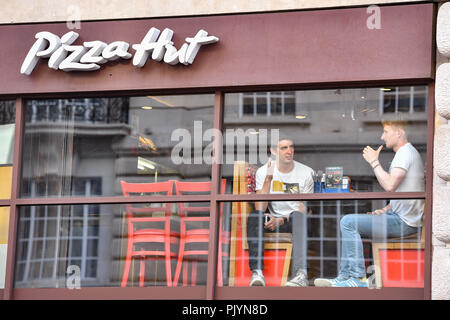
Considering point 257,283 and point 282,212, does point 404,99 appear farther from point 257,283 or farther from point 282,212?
point 257,283

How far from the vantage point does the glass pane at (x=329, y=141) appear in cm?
933

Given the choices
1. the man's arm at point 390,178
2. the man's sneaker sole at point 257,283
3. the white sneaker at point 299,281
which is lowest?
the man's sneaker sole at point 257,283

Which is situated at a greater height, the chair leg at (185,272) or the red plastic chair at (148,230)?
the red plastic chair at (148,230)

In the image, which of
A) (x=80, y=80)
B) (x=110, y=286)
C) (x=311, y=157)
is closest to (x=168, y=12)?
(x=80, y=80)

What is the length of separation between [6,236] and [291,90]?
3164 millimetres

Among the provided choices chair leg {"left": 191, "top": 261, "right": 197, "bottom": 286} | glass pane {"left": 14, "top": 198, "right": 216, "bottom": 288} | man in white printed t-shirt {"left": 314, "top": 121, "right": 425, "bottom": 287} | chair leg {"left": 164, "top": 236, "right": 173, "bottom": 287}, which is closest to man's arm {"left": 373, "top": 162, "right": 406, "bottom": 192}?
man in white printed t-shirt {"left": 314, "top": 121, "right": 425, "bottom": 287}

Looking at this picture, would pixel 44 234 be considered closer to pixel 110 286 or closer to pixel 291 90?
pixel 110 286

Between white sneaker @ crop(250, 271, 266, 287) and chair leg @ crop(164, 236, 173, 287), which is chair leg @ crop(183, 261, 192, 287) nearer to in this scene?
chair leg @ crop(164, 236, 173, 287)

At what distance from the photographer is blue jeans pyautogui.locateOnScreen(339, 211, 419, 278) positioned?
362 inches

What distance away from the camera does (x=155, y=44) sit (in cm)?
958

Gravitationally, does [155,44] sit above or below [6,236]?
above

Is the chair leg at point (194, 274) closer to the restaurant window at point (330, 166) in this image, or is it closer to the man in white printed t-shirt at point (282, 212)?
the restaurant window at point (330, 166)

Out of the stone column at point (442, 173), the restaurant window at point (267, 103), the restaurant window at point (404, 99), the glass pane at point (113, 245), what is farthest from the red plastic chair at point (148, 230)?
the stone column at point (442, 173)
